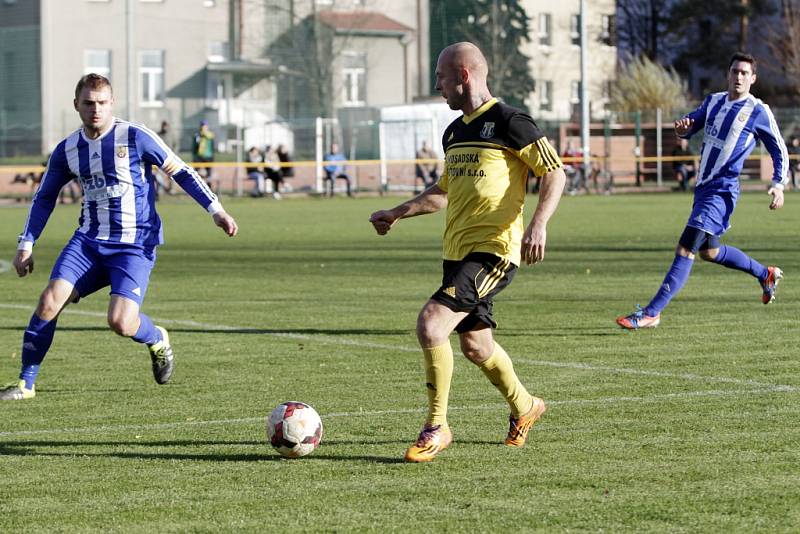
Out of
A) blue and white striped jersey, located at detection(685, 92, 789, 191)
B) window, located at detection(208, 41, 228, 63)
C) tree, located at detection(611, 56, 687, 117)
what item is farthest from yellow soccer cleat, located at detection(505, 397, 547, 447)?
window, located at detection(208, 41, 228, 63)

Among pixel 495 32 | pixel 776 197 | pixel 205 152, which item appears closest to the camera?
pixel 776 197

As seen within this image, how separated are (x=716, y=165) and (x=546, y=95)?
6992 cm

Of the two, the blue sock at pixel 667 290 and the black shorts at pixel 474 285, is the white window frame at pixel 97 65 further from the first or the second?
the black shorts at pixel 474 285

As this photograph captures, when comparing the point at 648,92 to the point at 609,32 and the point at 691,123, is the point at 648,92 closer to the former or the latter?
the point at 609,32

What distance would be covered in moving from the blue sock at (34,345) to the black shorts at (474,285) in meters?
2.85

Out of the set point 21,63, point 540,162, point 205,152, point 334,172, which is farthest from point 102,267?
point 21,63

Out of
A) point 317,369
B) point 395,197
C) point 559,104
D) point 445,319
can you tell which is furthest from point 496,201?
point 559,104

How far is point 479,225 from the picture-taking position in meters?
6.86

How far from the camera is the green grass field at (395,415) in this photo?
18.3 feet

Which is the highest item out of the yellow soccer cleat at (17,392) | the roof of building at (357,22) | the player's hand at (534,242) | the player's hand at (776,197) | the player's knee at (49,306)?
the roof of building at (357,22)

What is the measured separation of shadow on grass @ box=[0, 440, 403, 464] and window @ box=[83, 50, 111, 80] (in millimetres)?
51930

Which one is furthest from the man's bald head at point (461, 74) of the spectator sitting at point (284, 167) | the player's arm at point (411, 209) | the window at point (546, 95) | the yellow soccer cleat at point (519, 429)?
the window at point (546, 95)

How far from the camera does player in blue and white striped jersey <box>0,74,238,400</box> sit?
852cm

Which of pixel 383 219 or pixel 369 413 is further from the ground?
pixel 383 219
